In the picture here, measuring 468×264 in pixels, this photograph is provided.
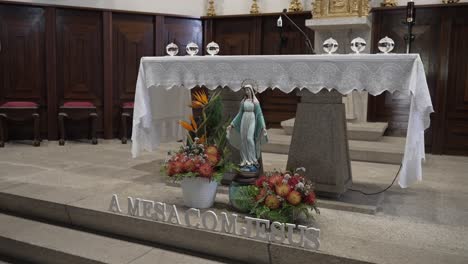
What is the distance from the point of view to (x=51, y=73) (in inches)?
249

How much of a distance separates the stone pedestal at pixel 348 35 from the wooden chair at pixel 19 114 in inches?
150

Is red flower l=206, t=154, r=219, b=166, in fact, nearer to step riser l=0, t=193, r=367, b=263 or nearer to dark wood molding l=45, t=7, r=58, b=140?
step riser l=0, t=193, r=367, b=263

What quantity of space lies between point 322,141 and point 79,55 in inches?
181


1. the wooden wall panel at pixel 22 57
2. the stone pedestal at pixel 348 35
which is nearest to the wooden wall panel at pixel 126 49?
the wooden wall panel at pixel 22 57

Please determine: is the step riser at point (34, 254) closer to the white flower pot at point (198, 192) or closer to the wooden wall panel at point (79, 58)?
the white flower pot at point (198, 192)

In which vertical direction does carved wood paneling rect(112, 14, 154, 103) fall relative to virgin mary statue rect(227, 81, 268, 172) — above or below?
above

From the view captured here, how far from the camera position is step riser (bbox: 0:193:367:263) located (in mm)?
2396

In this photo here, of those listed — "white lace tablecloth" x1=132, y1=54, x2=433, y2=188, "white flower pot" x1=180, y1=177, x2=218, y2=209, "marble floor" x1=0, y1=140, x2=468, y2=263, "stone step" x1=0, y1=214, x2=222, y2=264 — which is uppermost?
"white lace tablecloth" x1=132, y1=54, x2=433, y2=188

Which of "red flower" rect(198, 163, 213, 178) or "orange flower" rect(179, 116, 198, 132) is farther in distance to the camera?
"orange flower" rect(179, 116, 198, 132)

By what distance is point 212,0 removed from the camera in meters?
7.08

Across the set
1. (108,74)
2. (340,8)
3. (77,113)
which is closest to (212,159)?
(340,8)

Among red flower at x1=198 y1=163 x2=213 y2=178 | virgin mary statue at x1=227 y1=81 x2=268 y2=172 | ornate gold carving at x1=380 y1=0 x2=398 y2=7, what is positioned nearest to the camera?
red flower at x1=198 y1=163 x2=213 y2=178

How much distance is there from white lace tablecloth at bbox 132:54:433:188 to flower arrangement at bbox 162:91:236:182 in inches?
9.2

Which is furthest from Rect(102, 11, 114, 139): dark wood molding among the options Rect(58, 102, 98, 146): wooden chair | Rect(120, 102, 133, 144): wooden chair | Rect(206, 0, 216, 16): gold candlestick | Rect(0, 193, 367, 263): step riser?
Rect(0, 193, 367, 263): step riser
